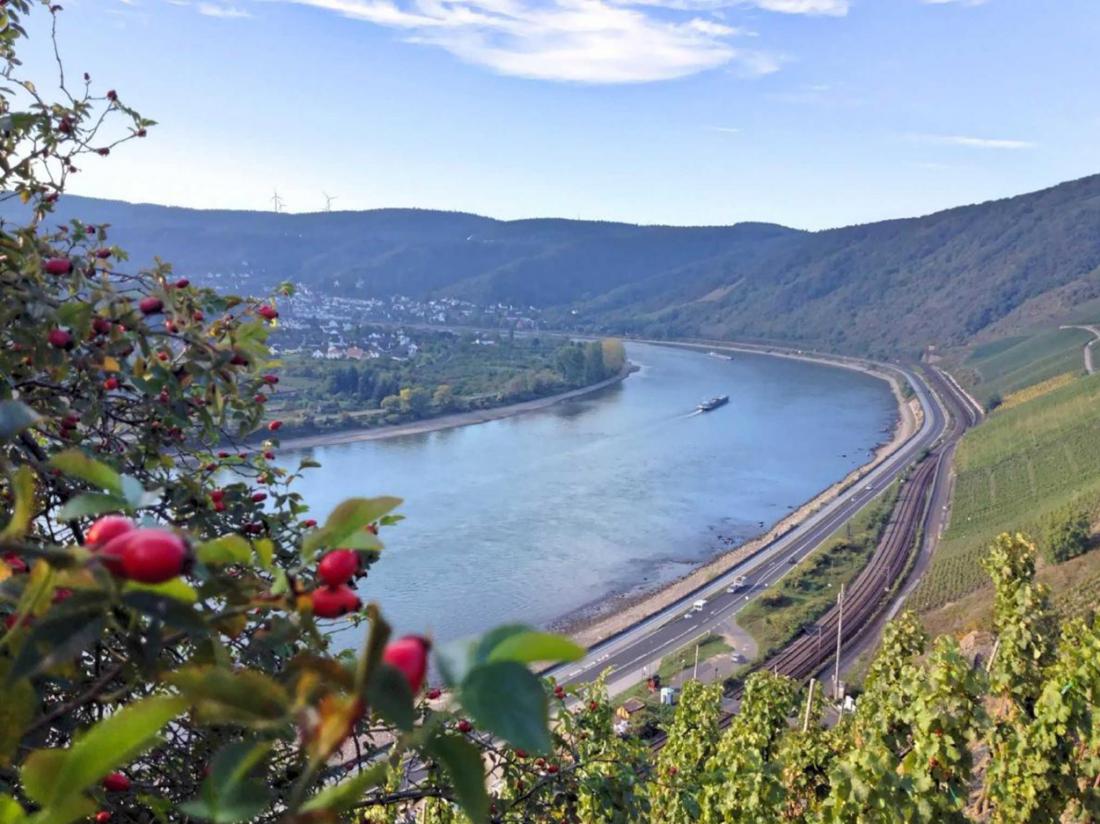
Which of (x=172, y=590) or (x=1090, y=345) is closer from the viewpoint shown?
(x=172, y=590)

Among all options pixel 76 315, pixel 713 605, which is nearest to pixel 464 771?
pixel 76 315

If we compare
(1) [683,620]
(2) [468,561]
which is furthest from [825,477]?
(2) [468,561]

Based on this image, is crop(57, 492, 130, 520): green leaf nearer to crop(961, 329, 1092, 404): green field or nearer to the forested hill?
crop(961, 329, 1092, 404): green field

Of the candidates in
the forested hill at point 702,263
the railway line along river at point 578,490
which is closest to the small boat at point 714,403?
the railway line along river at point 578,490

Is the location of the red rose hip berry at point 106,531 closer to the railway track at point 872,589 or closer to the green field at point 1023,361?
the railway track at point 872,589

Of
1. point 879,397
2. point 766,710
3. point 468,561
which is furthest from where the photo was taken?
point 879,397

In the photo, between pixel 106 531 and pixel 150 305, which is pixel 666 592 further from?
pixel 106 531

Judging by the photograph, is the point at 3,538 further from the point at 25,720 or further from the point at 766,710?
the point at 766,710
